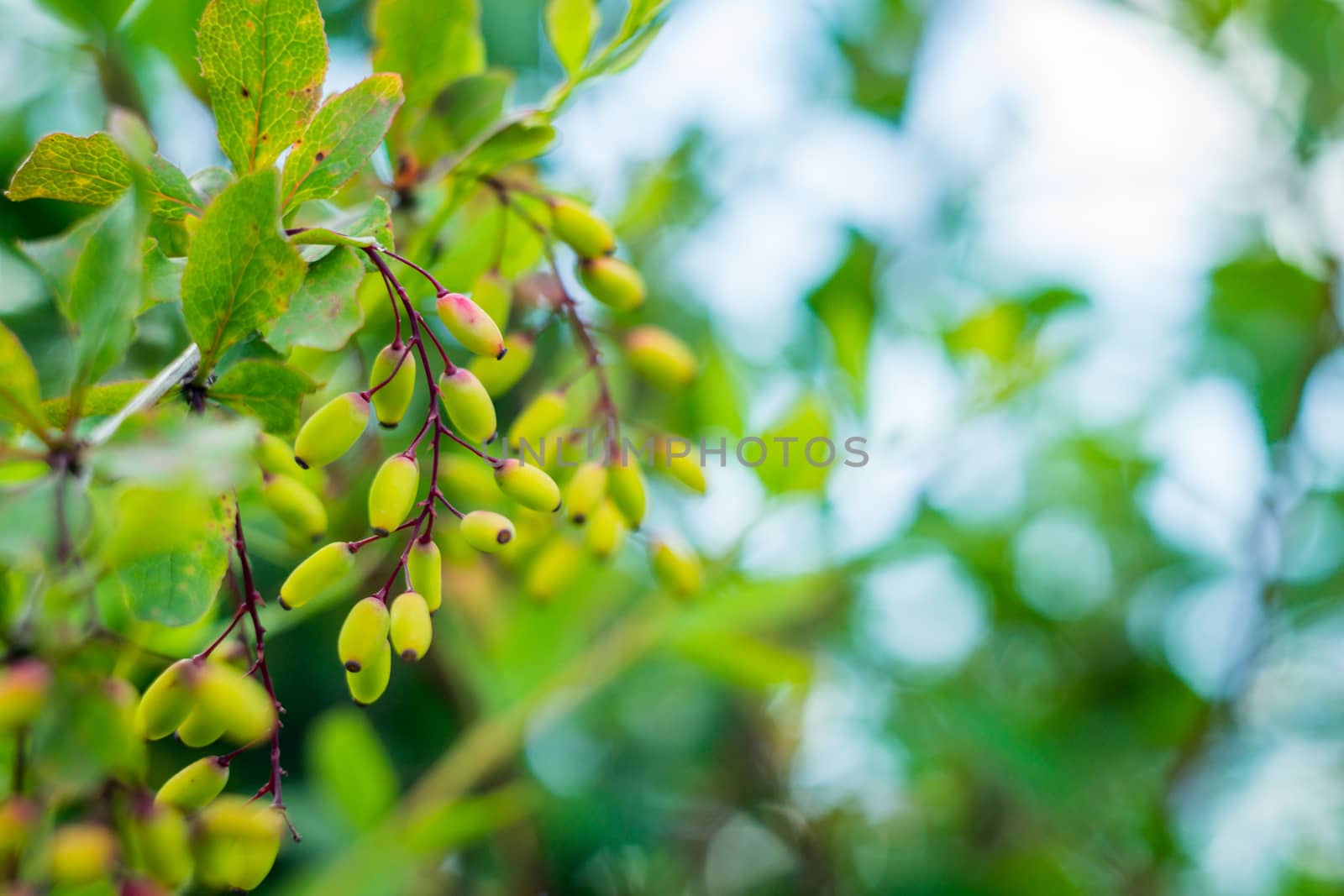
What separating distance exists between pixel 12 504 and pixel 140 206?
4.1 inches

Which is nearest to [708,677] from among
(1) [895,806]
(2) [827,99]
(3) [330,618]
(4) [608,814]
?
(4) [608,814]

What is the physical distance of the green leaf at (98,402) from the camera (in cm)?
39

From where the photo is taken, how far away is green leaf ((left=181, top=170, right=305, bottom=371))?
1.20 feet

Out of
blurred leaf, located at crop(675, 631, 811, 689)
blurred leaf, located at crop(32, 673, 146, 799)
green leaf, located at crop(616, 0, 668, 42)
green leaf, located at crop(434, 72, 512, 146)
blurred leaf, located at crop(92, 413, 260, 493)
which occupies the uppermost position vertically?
green leaf, located at crop(616, 0, 668, 42)

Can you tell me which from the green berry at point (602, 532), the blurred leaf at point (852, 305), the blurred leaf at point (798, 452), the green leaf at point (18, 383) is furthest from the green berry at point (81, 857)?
the blurred leaf at point (852, 305)

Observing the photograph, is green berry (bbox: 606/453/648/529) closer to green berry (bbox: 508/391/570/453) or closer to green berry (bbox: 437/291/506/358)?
green berry (bbox: 508/391/570/453)

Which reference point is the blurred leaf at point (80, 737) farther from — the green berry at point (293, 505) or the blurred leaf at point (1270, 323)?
the blurred leaf at point (1270, 323)

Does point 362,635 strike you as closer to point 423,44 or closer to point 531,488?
point 531,488

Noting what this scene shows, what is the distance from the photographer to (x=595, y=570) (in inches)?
42.0

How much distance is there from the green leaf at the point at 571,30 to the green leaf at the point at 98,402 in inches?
10.6

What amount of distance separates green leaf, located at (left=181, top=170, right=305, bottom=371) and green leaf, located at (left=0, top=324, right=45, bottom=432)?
0.06m

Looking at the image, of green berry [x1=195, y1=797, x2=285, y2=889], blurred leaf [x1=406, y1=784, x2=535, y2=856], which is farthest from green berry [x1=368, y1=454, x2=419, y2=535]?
blurred leaf [x1=406, y1=784, x2=535, y2=856]

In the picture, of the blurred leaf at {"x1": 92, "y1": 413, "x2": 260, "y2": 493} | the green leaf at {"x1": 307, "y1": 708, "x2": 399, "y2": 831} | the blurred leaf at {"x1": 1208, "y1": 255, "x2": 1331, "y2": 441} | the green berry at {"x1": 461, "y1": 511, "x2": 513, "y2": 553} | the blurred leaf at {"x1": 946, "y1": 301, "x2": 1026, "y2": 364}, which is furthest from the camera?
the blurred leaf at {"x1": 1208, "y1": 255, "x2": 1331, "y2": 441}

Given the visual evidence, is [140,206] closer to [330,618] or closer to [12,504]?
[12,504]
